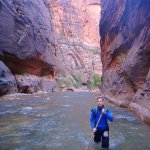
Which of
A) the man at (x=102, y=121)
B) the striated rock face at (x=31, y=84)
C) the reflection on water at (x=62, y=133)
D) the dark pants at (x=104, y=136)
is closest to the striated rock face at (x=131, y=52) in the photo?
the reflection on water at (x=62, y=133)

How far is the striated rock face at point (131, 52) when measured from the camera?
41.0 ft

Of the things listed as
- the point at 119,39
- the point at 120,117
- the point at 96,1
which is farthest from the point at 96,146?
the point at 96,1

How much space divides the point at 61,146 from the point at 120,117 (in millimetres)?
4919

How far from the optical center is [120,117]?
37.1 feet

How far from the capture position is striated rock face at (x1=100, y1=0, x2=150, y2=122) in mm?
12508

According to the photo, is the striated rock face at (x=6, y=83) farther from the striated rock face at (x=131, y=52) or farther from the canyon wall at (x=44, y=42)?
the striated rock face at (x=131, y=52)

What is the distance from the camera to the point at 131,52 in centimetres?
1590

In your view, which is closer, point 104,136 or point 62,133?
point 104,136

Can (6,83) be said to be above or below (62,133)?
above

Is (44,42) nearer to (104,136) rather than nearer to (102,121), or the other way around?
(102,121)

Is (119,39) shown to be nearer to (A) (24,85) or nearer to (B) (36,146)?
(A) (24,85)

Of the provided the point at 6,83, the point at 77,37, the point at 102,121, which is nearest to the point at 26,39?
the point at 6,83

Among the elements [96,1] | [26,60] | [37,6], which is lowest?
[26,60]

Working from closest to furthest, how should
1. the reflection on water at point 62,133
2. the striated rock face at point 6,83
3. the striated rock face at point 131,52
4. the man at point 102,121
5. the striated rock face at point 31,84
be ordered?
the man at point 102,121
the reflection on water at point 62,133
the striated rock face at point 131,52
the striated rock face at point 6,83
the striated rock face at point 31,84
